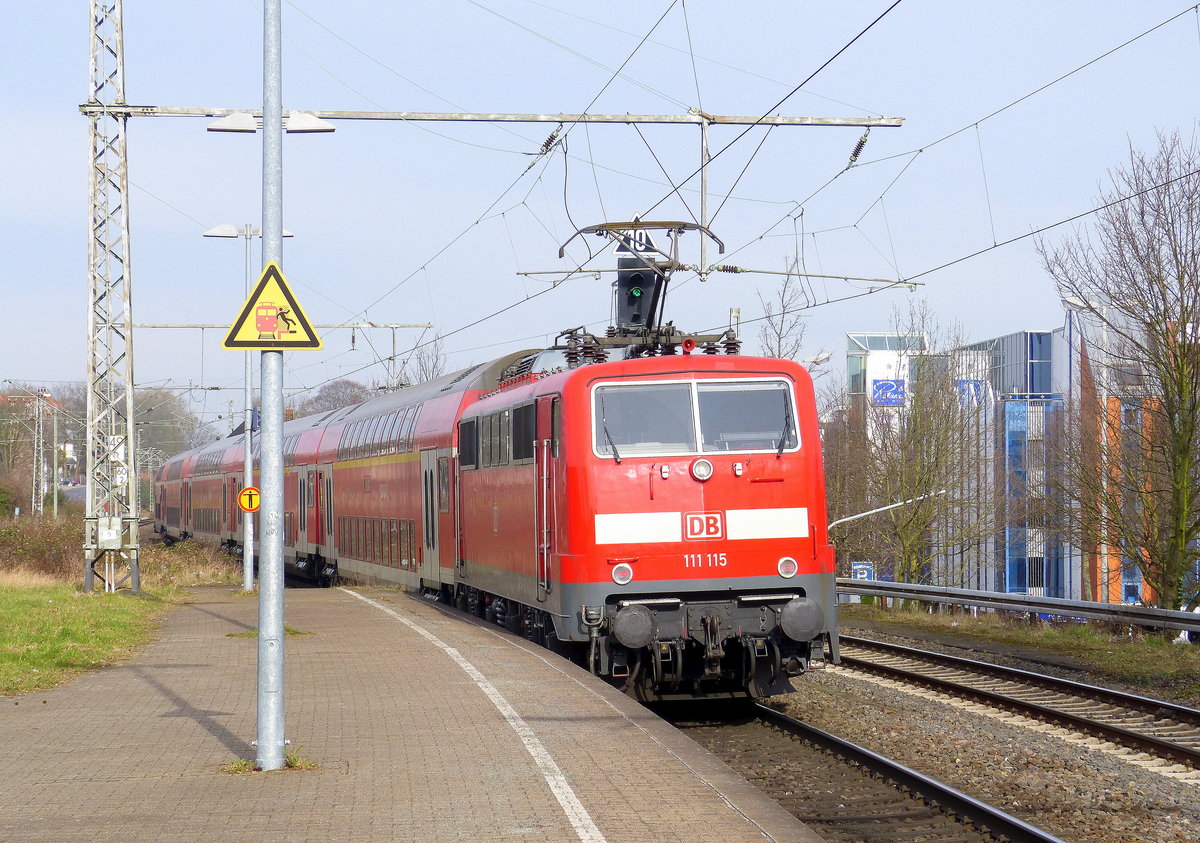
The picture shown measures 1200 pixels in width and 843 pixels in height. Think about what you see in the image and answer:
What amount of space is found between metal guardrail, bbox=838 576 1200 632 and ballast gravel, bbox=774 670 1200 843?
4.42m

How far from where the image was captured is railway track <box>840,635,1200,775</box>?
34.5 feet

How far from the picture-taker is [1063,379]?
6025 cm

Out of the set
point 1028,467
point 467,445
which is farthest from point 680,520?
point 1028,467

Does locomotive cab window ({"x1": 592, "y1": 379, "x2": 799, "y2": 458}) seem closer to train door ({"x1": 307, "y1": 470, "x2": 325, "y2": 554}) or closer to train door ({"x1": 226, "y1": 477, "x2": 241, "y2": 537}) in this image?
train door ({"x1": 307, "y1": 470, "x2": 325, "y2": 554})

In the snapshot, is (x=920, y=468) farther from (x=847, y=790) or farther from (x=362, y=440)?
(x=847, y=790)

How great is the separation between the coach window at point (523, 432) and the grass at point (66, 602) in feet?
16.0

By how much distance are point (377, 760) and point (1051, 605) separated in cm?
1295

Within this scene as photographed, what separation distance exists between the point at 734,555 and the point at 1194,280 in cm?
1308

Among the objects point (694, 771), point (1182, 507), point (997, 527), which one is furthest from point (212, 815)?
point (997, 527)

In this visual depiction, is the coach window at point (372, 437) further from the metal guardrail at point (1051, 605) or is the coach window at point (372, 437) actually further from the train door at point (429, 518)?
the metal guardrail at point (1051, 605)

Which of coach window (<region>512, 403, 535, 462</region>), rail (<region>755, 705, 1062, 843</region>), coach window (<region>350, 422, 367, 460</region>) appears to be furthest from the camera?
coach window (<region>350, 422, 367, 460</region>)

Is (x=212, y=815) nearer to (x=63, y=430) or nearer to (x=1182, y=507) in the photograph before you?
(x=1182, y=507)

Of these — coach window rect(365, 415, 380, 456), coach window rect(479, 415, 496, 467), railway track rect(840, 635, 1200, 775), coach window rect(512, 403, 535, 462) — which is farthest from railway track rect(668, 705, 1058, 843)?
coach window rect(365, 415, 380, 456)

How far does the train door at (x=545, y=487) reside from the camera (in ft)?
41.0
